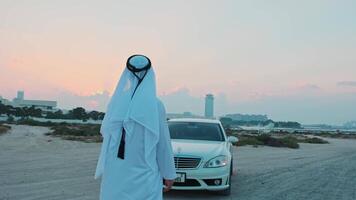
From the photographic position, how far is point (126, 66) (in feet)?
13.6

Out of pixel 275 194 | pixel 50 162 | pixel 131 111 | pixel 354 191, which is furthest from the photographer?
pixel 50 162

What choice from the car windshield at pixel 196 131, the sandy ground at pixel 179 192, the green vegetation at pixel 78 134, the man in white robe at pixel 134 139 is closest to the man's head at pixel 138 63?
the man in white robe at pixel 134 139

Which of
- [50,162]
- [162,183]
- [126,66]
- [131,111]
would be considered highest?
[126,66]

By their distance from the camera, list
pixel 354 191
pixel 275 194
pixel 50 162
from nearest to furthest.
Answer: pixel 275 194 < pixel 354 191 < pixel 50 162

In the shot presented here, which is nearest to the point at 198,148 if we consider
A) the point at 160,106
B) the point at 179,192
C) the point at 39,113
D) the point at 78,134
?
the point at 179,192

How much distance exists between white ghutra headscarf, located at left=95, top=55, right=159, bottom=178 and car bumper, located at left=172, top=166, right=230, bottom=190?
19.7 ft

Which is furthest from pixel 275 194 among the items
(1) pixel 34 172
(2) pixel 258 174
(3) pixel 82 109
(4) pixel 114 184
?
(3) pixel 82 109

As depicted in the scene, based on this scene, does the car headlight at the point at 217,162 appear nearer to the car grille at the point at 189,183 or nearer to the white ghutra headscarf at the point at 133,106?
the car grille at the point at 189,183

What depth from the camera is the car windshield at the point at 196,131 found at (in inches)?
464

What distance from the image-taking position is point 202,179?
10016 millimetres

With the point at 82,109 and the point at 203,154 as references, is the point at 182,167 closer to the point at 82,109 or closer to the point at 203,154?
the point at 203,154

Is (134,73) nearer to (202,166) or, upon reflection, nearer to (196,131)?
(202,166)

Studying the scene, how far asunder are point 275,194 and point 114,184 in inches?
300

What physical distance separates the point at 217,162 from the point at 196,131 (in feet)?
5.92
